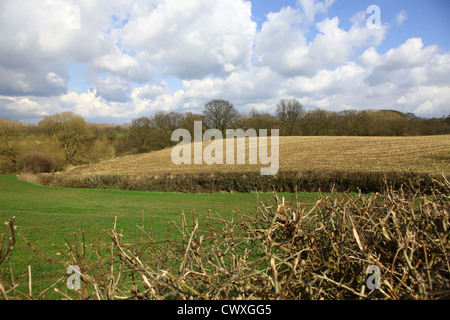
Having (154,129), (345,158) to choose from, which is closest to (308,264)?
(345,158)

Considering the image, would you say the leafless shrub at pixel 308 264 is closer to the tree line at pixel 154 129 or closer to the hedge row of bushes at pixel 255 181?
the hedge row of bushes at pixel 255 181

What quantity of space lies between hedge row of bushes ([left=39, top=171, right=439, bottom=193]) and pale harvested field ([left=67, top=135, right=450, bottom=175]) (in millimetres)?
2178

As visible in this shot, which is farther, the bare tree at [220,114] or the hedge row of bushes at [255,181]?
the bare tree at [220,114]

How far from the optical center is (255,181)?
2008 centimetres

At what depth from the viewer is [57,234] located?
8.02 metres

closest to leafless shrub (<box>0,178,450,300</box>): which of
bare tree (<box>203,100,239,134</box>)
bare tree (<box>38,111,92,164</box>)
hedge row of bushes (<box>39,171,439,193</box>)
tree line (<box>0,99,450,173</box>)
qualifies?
hedge row of bushes (<box>39,171,439,193</box>)

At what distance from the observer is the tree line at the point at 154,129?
42.8 meters

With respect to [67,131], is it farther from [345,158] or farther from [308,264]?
[308,264]

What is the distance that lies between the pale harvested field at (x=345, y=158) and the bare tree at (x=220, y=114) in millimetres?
20981

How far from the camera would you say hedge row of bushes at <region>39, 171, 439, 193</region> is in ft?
58.8

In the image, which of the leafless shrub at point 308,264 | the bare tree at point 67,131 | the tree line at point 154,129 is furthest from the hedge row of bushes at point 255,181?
the bare tree at point 67,131

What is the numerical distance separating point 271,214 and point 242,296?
0.96 meters
